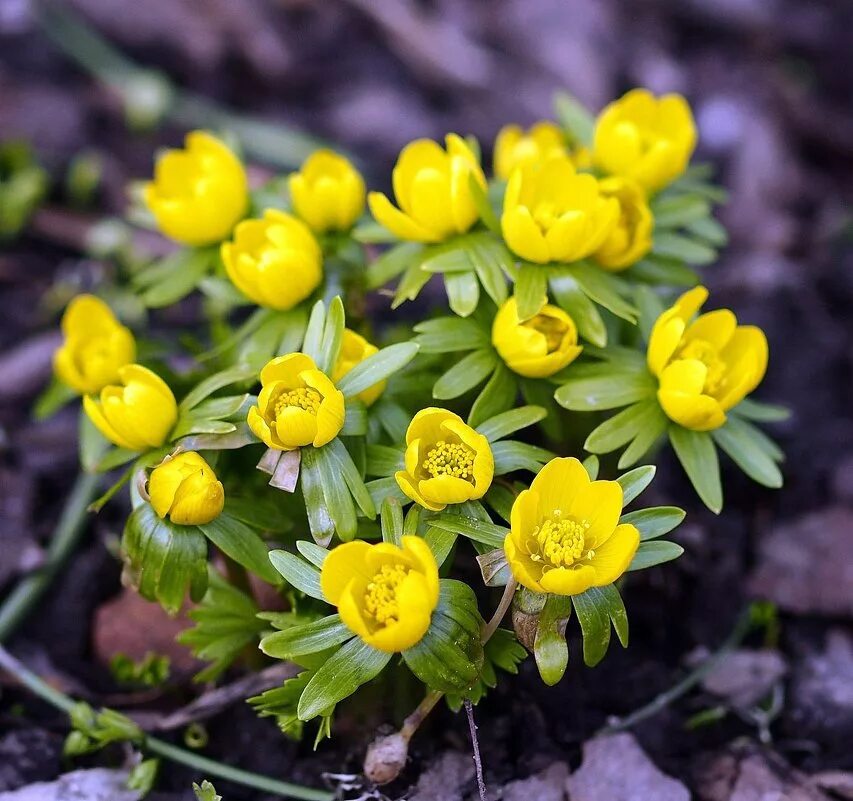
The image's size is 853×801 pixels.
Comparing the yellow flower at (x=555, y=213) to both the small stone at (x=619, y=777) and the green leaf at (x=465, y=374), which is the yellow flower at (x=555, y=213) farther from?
the small stone at (x=619, y=777)

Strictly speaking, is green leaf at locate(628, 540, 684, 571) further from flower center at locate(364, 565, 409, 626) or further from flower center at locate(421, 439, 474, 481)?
flower center at locate(364, 565, 409, 626)

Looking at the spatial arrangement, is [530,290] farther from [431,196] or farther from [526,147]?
[526,147]

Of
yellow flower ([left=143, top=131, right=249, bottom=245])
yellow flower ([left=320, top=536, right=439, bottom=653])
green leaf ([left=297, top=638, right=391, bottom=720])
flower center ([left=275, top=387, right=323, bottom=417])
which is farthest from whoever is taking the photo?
yellow flower ([left=143, top=131, right=249, bottom=245])

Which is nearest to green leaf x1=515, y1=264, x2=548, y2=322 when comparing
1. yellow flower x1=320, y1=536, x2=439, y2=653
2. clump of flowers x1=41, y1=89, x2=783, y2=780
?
clump of flowers x1=41, y1=89, x2=783, y2=780

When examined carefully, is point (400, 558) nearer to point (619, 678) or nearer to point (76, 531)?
point (619, 678)

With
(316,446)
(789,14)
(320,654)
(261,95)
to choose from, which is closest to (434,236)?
(316,446)

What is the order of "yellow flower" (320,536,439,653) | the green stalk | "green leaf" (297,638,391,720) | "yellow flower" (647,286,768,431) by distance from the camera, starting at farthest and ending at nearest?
the green stalk
"yellow flower" (647,286,768,431)
"green leaf" (297,638,391,720)
"yellow flower" (320,536,439,653)

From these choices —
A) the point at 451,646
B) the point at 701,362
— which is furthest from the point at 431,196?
the point at 451,646
